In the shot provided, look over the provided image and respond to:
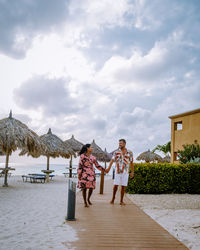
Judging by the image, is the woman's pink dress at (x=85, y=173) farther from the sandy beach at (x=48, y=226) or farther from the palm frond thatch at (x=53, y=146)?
the palm frond thatch at (x=53, y=146)

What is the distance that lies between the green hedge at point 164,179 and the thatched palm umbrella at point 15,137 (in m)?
6.27

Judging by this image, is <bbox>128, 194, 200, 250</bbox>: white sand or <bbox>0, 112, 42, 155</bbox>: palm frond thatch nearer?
<bbox>128, 194, 200, 250</bbox>: white sand

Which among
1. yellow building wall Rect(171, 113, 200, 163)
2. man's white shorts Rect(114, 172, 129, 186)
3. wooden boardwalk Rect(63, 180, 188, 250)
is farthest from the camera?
yellow building wall Rect(171, 113, 200, 163)

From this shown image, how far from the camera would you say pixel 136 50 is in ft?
46.2

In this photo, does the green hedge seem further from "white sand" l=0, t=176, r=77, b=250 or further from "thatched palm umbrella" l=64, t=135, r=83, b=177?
"thatched palm umbrella" l=64, t=135, r=83, b=177

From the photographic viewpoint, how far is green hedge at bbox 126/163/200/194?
11.2m

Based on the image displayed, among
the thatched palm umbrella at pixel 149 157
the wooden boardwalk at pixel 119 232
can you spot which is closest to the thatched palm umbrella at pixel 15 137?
the wooden boardwalk at pixel 119 232

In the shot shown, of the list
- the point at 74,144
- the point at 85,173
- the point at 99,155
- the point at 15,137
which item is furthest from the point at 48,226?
the point at 99,155

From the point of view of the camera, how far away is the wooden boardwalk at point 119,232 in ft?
13.0

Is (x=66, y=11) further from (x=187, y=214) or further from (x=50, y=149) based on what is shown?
(x=50, y=149)

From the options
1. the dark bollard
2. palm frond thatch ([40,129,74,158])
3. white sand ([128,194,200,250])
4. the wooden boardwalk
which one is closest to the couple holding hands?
the wooden boardwalk

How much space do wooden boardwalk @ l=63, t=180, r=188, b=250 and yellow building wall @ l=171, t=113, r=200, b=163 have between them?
16209 millimetres

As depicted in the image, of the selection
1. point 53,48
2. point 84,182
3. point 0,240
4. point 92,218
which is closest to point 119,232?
point 92,218

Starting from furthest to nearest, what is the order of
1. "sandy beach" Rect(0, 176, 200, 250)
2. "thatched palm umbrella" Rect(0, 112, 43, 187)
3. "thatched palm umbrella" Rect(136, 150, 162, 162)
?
1. "thatched palm umbrella" Rect(136, 150, 162, 162)
2. "thatched palm umbrella" Rect(0, 112, 43, 187)
3. "sandy beach" Rect(0, 176, 200, 250)
